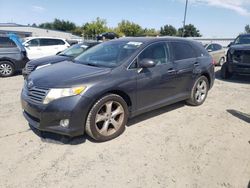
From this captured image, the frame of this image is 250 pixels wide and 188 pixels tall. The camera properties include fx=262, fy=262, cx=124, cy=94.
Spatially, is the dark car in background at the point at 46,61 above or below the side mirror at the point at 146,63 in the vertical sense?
below

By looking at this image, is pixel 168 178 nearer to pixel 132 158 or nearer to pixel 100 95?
pixel 132 158

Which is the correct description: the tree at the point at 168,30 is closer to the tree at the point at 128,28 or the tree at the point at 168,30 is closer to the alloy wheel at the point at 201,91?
the tree at the point at 128,28

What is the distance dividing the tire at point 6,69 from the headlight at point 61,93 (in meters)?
7.84

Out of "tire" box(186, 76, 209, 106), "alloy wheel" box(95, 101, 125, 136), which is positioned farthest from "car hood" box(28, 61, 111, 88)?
"tire" box(186, 76, 209, 106)

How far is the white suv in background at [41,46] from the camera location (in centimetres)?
1212

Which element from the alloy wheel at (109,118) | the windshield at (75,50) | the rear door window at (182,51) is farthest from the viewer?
the windshield at (75,50)

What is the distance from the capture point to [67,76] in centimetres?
412

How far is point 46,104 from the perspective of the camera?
12.5ft

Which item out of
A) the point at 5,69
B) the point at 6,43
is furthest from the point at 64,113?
the point at 6,43

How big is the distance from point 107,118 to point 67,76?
92 cm


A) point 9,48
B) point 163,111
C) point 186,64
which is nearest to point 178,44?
point 186,64

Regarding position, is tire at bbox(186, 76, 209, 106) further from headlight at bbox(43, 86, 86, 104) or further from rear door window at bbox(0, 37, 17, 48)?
rear door window at bbox(0, 37, 17, 48)

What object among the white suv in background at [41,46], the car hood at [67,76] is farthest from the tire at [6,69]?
the car hood at [67,76]

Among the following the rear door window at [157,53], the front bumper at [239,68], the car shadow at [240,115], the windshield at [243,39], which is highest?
the windshield at [243,39]
